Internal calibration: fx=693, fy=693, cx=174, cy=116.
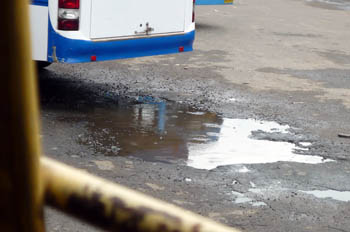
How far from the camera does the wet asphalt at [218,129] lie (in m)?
5.11

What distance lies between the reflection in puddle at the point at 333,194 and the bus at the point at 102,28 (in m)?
3.07

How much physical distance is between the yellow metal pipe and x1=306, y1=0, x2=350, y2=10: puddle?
2334 centimetres

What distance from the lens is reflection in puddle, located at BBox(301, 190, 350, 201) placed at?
17.5 feet

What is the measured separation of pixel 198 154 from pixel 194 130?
0.84m

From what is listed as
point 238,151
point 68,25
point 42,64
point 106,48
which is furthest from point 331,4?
point 238,151

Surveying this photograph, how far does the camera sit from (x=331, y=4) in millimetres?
25000

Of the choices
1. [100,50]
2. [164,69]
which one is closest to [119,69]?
[164,69]

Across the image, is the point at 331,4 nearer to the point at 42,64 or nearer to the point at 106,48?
the point at 42,64

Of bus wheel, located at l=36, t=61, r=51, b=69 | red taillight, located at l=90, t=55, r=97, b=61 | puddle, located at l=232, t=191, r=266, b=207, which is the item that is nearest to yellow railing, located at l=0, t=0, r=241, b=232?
puddle, located at l=232, t=191, r=266, b=207

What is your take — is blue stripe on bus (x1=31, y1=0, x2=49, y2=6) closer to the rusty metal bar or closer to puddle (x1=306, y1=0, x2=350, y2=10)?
the rusty metal bar

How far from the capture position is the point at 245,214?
15.8 feet

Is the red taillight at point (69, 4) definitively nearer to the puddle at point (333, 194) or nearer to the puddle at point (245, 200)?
the puddle at point (245, 200)

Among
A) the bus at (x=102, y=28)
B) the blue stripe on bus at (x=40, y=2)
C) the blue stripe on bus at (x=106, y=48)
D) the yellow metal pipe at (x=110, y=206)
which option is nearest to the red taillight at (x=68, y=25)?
the bus at (x=102, y=28)

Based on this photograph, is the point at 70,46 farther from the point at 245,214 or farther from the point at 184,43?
the point at 245,214
